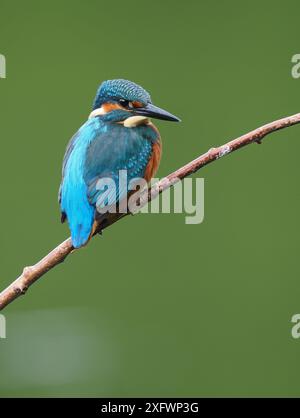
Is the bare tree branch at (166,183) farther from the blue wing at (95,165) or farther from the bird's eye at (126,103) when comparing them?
the bird's eye at (126,103)

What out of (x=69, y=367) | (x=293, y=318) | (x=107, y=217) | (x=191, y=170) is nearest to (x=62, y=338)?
(x=69, y=367)

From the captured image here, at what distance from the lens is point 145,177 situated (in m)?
2.43

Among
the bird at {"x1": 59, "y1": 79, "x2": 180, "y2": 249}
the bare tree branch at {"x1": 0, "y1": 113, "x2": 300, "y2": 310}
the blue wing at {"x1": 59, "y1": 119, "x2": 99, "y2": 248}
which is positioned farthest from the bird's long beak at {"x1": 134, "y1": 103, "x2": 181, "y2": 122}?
the bare tree branch at {"x1": 0, "y1": 113, "x2": 300, "y2": 310}

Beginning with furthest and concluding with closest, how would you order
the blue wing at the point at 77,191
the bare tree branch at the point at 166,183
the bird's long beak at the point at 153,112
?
the bird's long beak at the point at 153,112 → the blue wing at the point at 77,191 → the bare tree branch at the point at 166,183

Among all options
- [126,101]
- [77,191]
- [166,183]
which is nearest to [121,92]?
[126,101]

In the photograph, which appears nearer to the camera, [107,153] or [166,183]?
[166,183]

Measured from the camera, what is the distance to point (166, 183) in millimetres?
2100

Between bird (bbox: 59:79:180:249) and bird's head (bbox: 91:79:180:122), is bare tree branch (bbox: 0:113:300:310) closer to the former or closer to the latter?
bird (bbox: 59:79:180:249)

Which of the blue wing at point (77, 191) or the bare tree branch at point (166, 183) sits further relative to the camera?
the blue wing at point (77, 191)

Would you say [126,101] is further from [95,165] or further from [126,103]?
[95,165]

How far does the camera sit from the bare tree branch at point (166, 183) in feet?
6.25

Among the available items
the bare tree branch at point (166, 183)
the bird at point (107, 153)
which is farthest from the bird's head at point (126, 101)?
the bare tree branch at point (166, 183)

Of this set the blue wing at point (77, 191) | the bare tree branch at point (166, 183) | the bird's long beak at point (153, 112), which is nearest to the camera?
the bare tree branch at point (166, 183)

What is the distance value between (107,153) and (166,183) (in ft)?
0.94
